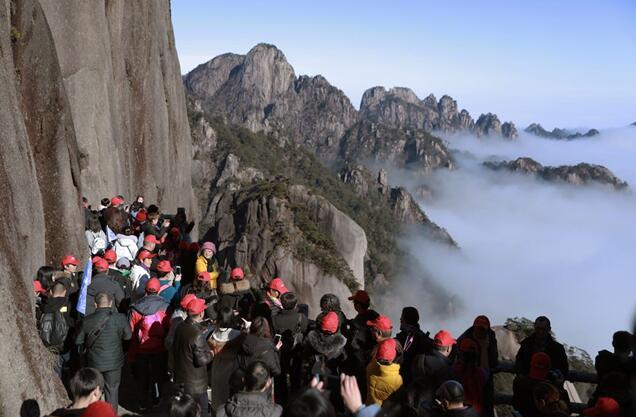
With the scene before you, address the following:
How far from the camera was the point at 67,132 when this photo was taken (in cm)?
1466

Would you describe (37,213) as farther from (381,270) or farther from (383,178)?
(383,178)

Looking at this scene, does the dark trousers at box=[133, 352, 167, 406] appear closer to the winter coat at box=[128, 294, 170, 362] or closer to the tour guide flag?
the winter coat at box=[128, 294, 170, 362]

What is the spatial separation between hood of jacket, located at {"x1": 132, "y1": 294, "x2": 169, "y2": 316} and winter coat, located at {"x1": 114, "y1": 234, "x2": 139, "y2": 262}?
9.77ft

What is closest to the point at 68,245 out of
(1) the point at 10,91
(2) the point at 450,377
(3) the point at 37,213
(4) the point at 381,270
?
(3) the point at 37,213

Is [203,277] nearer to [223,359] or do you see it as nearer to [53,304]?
[223,359]

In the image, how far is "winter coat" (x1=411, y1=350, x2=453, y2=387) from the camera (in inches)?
267

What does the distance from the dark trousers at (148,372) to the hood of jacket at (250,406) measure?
3637mm

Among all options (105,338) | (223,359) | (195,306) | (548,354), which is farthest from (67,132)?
(548,354)

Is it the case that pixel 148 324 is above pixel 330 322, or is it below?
below

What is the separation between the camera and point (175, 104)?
30.1 m

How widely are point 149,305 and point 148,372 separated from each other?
1267 millimetres

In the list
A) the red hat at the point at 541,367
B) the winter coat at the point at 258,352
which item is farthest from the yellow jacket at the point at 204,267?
the red hat at the point at 541,367

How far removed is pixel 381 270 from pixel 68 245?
320 ft

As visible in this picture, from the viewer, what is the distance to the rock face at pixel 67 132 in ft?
25.4
